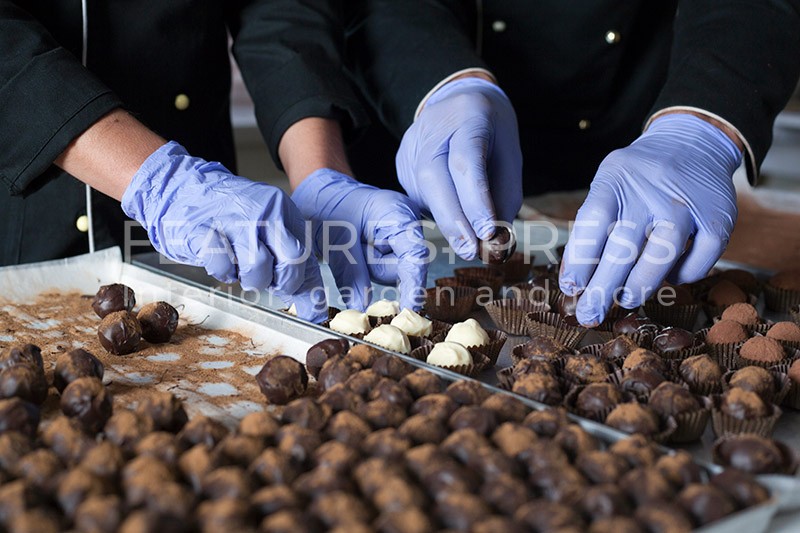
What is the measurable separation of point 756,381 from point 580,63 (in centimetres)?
162

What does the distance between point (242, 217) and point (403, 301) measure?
1.57 ft

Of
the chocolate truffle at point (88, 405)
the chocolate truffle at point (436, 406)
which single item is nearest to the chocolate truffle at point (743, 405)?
the chocolate truffle at point (436, 406)

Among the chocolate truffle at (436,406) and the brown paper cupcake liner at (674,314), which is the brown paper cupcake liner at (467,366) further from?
the brown paper cupcake liner at (674,314)

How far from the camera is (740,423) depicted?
4.38ft

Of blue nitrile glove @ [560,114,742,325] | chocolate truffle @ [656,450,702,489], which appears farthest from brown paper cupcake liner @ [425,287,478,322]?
chocolate truffle @ [656,450,702,489]

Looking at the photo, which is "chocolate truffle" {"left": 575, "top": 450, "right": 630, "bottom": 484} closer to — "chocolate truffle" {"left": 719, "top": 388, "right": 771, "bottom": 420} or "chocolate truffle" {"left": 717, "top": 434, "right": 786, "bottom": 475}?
"chocolate truffle" {"left": 717, "top": 434, "right": 786, "bottom": 475}

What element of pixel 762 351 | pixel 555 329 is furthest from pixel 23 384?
pixel 762 351

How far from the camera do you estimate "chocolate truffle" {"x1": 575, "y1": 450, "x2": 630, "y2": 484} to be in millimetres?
Answer: 1092

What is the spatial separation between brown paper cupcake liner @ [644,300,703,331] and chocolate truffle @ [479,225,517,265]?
15.8 inches

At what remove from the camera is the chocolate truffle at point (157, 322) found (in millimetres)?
1809

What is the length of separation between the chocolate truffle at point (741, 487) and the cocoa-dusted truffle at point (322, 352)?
74 centimetres

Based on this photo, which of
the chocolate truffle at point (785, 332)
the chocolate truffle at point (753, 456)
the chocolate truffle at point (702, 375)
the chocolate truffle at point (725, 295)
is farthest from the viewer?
the chocolate truffle at point (725, 295)

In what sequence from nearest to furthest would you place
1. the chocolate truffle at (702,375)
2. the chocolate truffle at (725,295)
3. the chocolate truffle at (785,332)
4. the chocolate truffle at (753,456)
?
1. the chocolate truffle at (753,456)
2. the chocolate truffle at (702,375)
3. the chocolate truffle at (785,332)
4. the chocolate truffle at (725,295)

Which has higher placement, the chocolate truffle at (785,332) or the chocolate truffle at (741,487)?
the chocolate truffle at (741,487)
